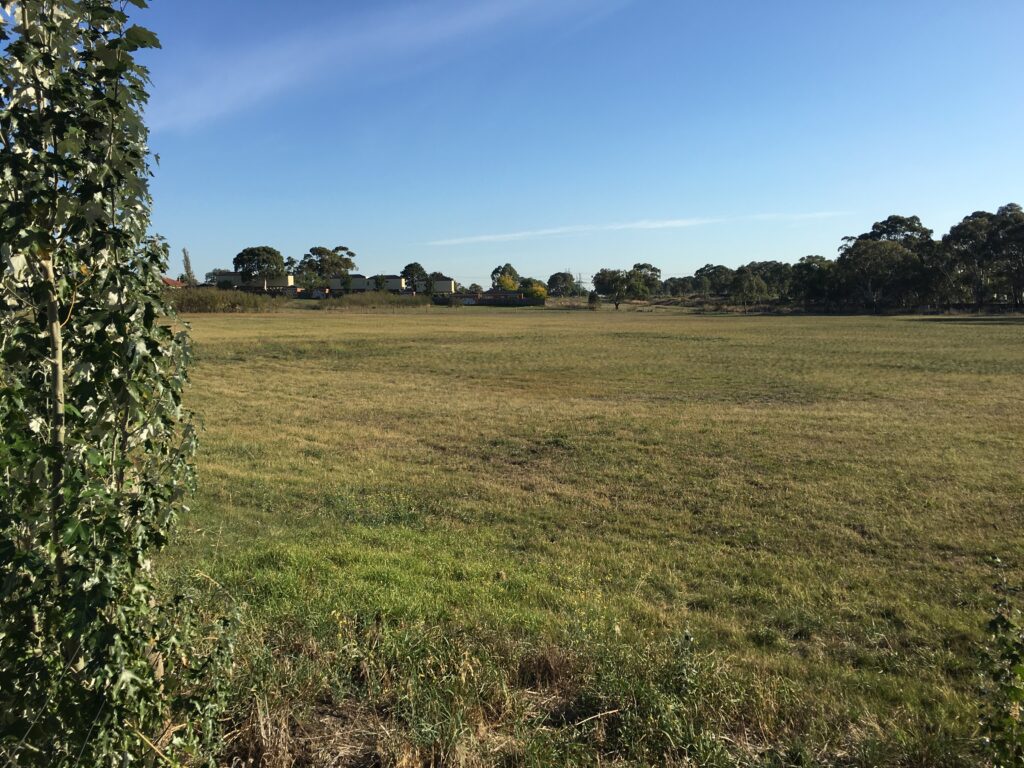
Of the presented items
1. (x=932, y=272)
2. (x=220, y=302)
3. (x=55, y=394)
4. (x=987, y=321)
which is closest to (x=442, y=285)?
(x=220, y=302)

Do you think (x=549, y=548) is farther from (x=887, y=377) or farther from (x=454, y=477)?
(x=887, y=377)

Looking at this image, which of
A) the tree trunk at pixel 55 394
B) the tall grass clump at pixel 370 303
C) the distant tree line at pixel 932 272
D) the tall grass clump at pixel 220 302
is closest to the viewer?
the tree trunk at pixel 55 394

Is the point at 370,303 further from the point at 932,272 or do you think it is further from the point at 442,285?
the point at 932,272

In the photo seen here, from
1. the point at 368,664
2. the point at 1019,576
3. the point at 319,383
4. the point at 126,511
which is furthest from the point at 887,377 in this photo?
the point at 126,511

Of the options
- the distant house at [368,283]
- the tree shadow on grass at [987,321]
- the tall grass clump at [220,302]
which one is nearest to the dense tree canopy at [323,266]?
the distant house at [368,283]

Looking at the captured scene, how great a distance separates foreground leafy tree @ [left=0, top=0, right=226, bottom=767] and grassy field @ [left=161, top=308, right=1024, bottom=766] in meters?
1.08

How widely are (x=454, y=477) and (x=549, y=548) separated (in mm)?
3396

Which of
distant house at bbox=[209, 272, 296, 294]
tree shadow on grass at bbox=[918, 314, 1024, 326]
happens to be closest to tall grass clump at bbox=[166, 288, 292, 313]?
distant house at bbox=[209, 272, 296, 294]

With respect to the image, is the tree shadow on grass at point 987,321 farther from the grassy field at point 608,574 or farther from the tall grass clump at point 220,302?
the tall grass clump at point 220,302

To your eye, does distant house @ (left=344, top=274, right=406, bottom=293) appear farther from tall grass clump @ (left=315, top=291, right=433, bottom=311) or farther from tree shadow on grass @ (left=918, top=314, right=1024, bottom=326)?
tree shadow on grass @ (left=918, top=314, right=1024, bottom=326)

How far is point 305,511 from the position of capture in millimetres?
8445

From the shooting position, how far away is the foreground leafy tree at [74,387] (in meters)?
2.15

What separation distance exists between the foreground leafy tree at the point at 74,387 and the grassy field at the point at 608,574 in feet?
3.53

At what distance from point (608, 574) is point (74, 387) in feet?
17.5
